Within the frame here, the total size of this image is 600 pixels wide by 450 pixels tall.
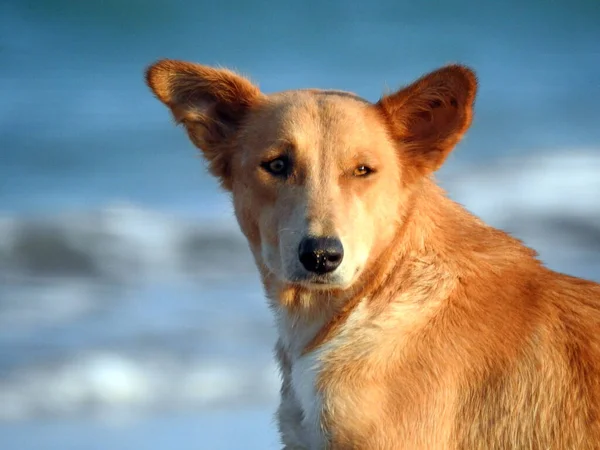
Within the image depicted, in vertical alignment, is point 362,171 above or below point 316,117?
below

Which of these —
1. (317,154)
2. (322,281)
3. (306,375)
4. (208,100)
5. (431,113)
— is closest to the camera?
(322,281)

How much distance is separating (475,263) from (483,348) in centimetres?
79

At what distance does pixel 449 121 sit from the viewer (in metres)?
8.31

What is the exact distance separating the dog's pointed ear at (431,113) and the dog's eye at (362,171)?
46 centimetres

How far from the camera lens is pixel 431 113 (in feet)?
27.6

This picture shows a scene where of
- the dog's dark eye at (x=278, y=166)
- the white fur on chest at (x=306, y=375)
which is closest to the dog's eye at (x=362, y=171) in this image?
the dog's dark eye at (x=278, y=166)

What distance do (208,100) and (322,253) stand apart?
7.56 ft

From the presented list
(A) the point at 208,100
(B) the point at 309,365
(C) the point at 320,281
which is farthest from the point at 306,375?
(A) the point at 208,100

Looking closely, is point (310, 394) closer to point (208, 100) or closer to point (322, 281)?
point (322, 281)

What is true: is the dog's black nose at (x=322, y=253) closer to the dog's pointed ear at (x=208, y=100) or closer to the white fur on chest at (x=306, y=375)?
the white fur on chest at (x=306, y=375)

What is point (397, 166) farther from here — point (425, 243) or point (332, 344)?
point (332, 344)

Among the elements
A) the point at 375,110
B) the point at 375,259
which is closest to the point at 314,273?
the point at 375,259

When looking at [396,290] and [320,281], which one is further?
[396,290]

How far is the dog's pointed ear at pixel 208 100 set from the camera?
341 inches
